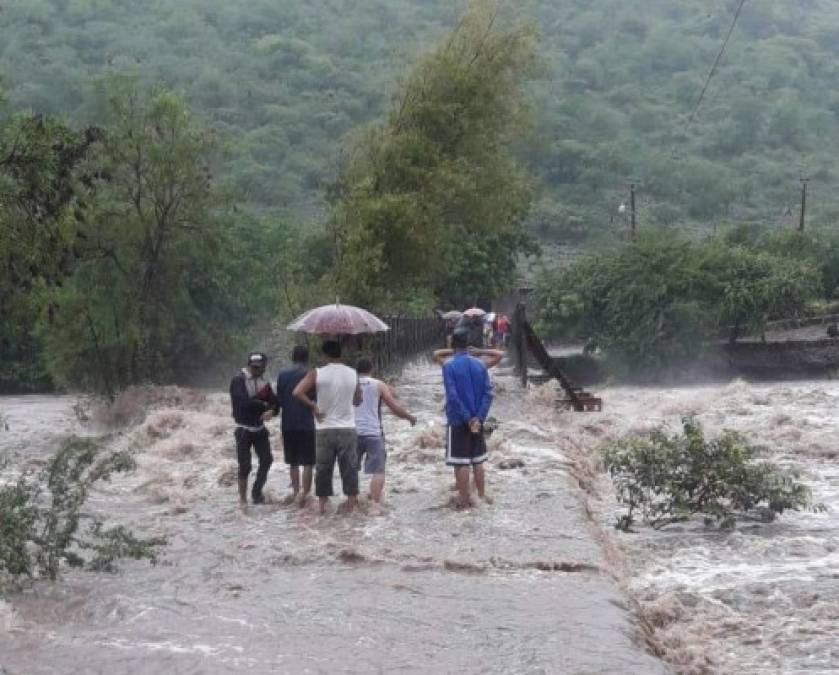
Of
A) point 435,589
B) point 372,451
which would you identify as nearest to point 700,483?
point 372,451

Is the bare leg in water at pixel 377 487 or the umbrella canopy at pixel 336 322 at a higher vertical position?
the umbrella canopy at pixel 336 322

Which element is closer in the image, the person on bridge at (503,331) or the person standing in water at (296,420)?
the person standing in water at (296,420)

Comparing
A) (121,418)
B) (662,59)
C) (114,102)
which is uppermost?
(662,59)

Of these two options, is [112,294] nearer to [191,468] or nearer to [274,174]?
[191,468]

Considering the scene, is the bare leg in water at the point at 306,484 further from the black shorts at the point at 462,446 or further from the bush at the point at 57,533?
the bush at the point at 57,533

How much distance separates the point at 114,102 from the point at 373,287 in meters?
6.80

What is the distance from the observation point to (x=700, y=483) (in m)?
14.3

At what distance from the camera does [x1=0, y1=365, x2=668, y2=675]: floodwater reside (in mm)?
8289

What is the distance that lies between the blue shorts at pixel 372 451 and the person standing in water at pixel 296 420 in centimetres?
Answer: 56

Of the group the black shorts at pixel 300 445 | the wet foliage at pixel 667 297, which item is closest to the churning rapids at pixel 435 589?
the black shorts at pixel 300 445

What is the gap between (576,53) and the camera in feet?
384

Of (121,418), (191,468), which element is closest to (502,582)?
(191,468)

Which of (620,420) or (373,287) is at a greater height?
(373,287)

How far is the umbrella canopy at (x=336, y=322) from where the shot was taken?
14578 millimetres
